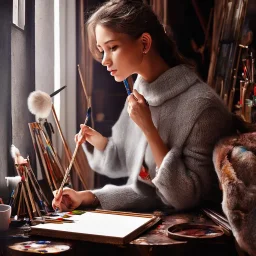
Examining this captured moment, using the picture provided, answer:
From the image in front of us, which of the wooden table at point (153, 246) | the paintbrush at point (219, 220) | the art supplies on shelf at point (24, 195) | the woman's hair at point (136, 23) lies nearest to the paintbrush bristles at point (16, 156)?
the art supplies on shelf at point (24, 195)

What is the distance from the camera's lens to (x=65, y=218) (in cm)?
140

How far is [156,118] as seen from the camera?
1.62 m

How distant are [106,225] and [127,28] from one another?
636mm

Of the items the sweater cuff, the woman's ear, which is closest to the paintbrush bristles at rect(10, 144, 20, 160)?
the sweater cuff

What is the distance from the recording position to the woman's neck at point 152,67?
1.62 meters

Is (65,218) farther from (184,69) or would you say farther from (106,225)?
(184,69)

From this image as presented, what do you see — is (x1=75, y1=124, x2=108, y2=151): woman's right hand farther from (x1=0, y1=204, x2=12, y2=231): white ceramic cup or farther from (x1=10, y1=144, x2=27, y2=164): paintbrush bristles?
(x1=0, y1=204, x2=12, y2=231): white ceramic cup

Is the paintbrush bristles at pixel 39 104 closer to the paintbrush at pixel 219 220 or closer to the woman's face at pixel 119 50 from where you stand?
the woman's face at pixel 119 50

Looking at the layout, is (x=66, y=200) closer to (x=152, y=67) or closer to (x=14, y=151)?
(x=14, y=151)

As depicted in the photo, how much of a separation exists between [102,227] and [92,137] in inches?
19.1

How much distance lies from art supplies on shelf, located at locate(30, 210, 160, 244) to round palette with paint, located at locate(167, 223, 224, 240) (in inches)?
3.2

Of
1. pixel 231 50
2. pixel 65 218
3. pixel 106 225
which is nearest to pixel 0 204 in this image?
pixel 65 218

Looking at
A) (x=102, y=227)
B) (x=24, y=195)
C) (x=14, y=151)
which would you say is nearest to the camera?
(x=102, y=227)

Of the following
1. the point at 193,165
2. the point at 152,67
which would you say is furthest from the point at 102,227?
the point at 152,67
